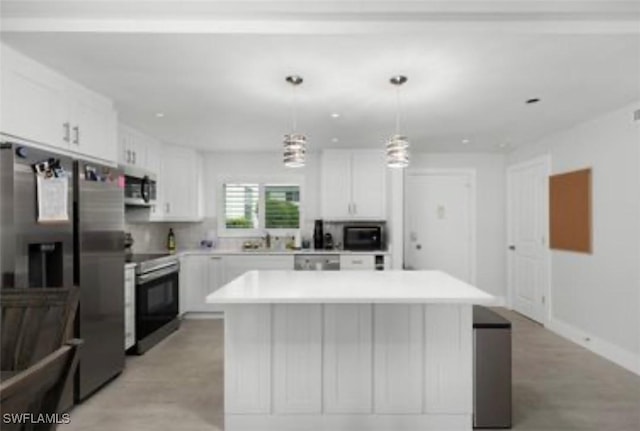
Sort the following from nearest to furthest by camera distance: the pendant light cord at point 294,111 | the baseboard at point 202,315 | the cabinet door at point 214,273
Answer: the pendant light cord at point 294,111 < the cabinet door at point 214,273 < the baseboard at point 202,315

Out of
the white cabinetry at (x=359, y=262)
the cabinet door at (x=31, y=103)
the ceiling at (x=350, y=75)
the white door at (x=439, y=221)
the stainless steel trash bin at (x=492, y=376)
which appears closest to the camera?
the ceiling at (x=350, y=75)

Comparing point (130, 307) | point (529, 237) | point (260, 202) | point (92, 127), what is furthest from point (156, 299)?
point (529, 237)

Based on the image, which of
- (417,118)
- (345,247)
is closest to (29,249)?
(417,118)

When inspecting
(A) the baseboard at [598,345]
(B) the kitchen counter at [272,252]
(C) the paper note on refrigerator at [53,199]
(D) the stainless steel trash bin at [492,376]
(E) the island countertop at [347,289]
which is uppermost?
(C) the paper note on refrigerator at [53,199]

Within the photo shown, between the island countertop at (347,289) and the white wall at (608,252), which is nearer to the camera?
the island countertop at (347,289)

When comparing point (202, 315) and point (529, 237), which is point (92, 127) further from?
point (529, 237)

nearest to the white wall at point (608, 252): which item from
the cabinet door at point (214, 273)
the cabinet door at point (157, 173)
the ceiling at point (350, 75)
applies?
the ceiling at point (350, 75)

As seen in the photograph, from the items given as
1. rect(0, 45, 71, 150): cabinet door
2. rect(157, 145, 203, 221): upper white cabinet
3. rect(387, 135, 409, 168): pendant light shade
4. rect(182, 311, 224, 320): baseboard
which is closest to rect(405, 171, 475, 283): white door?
rect(182, 311, 224, 320): baseboard

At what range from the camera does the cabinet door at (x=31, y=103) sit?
8.08ft

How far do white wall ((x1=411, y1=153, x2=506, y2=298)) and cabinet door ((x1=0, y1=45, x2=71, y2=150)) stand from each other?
4.56 m

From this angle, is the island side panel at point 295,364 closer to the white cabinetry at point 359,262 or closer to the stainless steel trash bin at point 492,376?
the stainless steel trash bin at point 492,376

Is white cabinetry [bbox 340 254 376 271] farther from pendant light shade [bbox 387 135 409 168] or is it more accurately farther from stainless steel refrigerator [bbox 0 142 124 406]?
stainless steel refrigerator [bbox 0 142 124 406]

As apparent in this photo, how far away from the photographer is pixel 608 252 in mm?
3912

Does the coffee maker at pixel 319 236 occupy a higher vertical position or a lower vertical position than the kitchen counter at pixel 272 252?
higher
